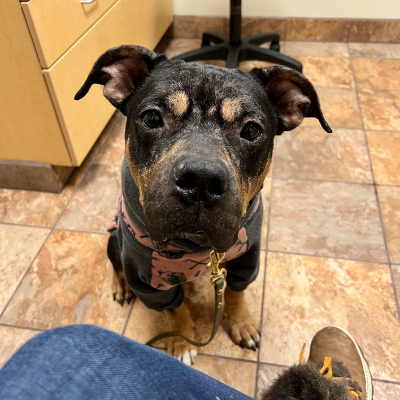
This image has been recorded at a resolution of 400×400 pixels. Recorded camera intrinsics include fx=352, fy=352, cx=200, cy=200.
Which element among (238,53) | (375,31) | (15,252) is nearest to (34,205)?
(15,252)

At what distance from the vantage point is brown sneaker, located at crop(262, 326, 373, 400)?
3.18 ft

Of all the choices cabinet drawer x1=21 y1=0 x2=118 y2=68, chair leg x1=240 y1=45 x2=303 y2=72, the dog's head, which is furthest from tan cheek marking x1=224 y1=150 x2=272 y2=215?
chair leg x1=240 y1=45 x2=303 y2=72

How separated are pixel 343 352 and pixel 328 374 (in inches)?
8.4

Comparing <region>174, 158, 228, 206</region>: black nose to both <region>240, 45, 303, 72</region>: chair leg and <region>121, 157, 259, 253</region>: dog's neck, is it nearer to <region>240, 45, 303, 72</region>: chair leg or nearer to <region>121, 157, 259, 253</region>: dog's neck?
<region>121, 157, 259, 253</region>: dog's neck

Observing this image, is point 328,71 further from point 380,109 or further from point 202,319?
point 202,319

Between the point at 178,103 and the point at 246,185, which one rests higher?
the point at 178,103

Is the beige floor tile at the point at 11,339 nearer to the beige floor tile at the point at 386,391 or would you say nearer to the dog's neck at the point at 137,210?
the dog's neck at the point at 137,210

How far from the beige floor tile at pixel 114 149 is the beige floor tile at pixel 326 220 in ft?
3.68

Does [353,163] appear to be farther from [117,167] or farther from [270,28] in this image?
[270,28]

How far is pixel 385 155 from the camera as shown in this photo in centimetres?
243

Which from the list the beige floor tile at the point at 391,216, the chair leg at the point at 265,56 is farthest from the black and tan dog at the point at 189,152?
the chair leg at the point at 265,56

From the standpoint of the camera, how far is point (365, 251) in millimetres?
1883

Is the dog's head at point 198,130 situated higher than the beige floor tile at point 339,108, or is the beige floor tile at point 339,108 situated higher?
the dog's head at point 198,130

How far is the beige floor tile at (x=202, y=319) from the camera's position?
1.56m
